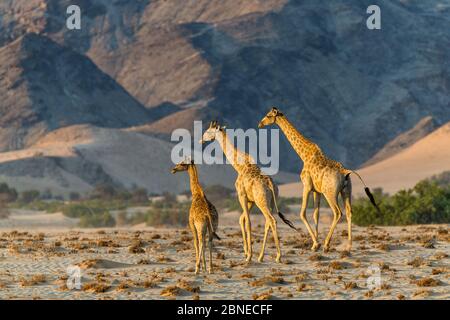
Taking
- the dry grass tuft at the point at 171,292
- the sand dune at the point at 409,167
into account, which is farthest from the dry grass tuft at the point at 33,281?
the sand dune at the point at 409,167

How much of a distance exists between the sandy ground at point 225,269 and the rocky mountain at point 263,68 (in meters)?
82.7

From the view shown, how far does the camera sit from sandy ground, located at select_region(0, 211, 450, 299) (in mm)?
21656

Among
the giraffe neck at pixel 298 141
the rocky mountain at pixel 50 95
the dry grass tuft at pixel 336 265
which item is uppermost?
the rocky mountain at pixel 50 95

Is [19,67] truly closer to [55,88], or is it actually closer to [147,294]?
[55,88]

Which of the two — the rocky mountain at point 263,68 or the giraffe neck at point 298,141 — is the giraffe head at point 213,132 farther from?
→ the rocky mountain at point 263,68

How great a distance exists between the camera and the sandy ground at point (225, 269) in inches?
853

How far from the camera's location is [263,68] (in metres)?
140

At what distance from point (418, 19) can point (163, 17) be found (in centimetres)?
4134

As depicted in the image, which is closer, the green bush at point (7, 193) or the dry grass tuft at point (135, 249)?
the dry grass tuft at point (135, 249)

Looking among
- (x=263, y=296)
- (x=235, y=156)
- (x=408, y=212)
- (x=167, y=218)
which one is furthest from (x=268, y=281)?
(x=167, y=218)

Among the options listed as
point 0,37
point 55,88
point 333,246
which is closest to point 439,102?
point 55,88

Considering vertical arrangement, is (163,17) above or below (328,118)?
above

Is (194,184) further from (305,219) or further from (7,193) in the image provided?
(7,193)
